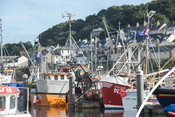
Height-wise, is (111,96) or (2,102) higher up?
(2,102)

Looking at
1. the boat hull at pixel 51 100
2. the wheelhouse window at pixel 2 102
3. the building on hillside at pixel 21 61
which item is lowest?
the boat hull at pixel 51 100

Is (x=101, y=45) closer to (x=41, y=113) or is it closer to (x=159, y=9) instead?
(x=159, y=9)

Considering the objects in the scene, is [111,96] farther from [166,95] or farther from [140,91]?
[166,95]

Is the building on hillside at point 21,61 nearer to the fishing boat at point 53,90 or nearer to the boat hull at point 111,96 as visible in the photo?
the fishing boat at point 53,90

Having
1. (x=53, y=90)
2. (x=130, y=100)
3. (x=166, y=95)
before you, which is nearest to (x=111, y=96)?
(x=130, y=100)

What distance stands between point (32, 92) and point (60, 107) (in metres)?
5.85

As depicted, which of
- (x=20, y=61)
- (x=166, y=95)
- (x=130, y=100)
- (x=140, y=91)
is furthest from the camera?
(x=20, y=61)

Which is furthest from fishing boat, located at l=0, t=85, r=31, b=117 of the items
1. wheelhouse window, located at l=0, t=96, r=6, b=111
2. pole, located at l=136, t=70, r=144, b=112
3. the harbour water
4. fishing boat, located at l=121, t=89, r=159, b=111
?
fishing boat, located at l=121, t=89, r=159, b=111

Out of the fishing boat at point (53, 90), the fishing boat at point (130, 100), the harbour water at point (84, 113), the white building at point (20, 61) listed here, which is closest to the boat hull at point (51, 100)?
the fishing boat at point (53, 90)

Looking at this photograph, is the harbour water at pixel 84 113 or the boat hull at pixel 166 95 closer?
the boat hull at pixel 166 95

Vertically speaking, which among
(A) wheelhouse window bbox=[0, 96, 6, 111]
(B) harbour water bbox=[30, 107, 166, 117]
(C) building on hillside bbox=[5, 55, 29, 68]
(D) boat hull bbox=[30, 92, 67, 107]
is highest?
(C) building on hillside bbox=[5, 55, 29, 68]

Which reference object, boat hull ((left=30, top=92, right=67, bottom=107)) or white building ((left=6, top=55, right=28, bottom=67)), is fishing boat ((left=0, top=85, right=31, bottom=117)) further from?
white building ((left=6, top=55, right=28, bottom=67))

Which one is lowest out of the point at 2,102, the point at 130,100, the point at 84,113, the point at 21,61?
the point at 84,113

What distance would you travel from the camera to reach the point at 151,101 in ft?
106
